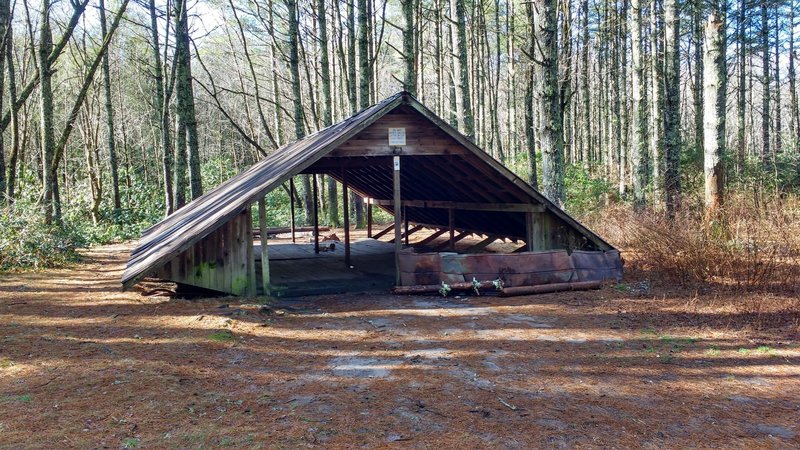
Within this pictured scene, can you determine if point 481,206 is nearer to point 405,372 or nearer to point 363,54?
point 405,372

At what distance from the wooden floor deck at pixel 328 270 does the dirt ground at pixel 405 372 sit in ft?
3.33

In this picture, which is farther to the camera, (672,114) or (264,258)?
(672,114)

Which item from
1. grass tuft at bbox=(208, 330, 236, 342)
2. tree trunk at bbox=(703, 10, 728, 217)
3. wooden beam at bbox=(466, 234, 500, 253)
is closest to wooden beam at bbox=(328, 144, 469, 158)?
grass tuft at bbox=(208, 330, 236, 342)

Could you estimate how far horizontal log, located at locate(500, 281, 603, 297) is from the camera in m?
8.66

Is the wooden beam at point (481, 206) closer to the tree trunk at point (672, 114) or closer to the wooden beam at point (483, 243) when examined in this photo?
the wooden beam at point (483, 243)

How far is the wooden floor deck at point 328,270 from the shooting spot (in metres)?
9.46

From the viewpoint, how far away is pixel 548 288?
8.84 meters

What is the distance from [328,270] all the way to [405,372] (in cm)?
610

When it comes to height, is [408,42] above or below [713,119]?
above

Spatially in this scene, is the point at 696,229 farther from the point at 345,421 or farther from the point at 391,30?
the point at 391,30

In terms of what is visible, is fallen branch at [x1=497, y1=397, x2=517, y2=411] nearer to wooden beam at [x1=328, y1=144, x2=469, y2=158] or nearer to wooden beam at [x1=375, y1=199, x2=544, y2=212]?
wooden beam at [x1=328, y1=144, x2=469, y2=158]

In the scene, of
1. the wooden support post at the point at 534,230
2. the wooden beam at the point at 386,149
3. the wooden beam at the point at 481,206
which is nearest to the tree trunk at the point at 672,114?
the wooden support post at the point at 534,230

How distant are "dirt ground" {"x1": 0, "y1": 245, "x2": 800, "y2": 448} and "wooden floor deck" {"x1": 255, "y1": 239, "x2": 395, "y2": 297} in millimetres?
1015

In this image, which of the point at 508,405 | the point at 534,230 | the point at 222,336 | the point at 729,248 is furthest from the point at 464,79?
the point at 508,405
